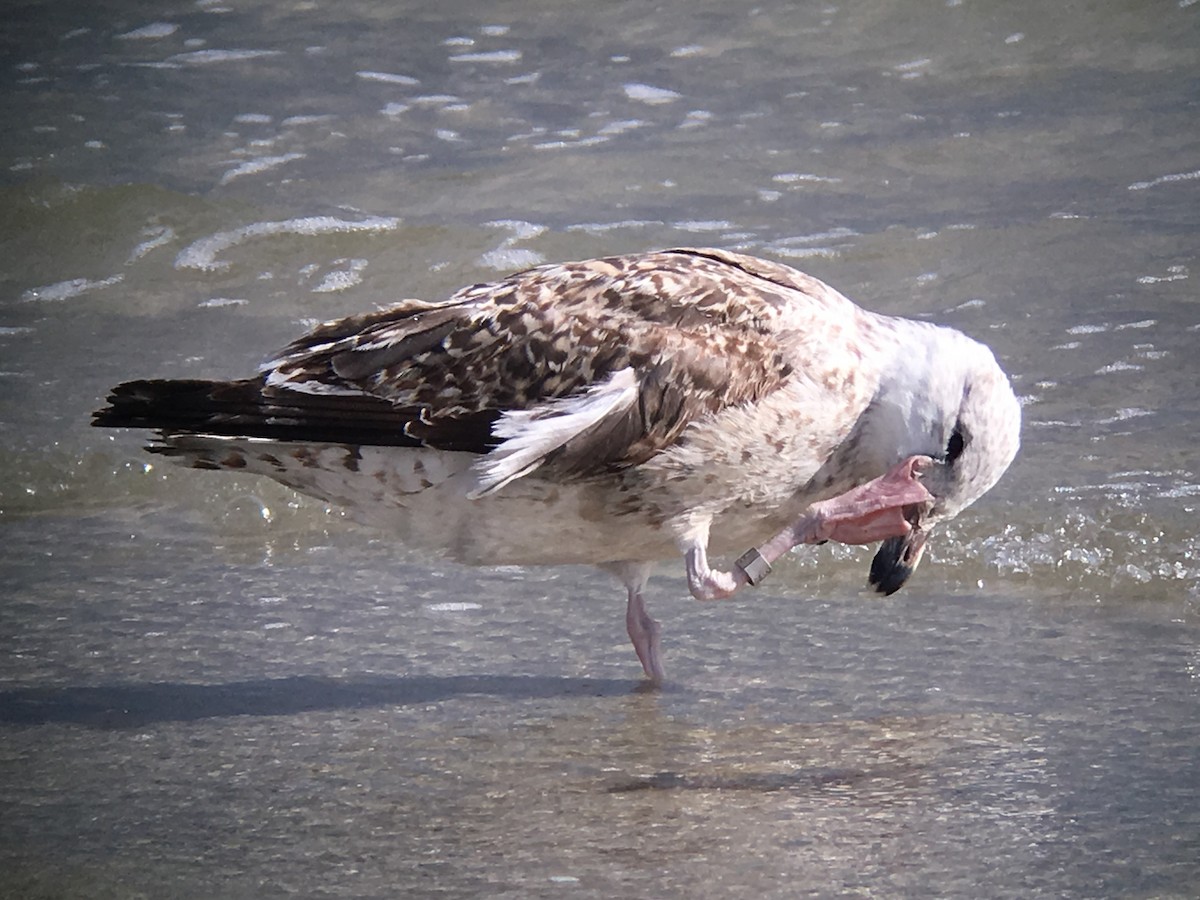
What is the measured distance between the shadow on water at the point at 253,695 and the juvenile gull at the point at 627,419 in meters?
0.33

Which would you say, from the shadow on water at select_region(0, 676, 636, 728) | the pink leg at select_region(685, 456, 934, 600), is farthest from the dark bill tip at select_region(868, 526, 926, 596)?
the shadow on water at select_region(0, 676, 636, 728)

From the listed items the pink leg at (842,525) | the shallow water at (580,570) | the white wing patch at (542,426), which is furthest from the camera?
the pink leg at (842,525)

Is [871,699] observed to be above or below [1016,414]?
below

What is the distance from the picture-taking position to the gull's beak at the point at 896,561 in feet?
→ 16.6

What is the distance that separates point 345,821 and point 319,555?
235cm

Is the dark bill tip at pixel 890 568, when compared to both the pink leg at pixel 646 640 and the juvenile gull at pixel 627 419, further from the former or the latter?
the pink leg at pixel 646 640

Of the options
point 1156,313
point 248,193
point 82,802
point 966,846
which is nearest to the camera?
point 966,846

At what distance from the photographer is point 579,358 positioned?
4.70 meters

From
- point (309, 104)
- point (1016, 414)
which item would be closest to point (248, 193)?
point (309, 104)

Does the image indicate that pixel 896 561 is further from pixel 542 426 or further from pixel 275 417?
A: pixel 275 417

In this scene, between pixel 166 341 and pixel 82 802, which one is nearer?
pixel 82 802

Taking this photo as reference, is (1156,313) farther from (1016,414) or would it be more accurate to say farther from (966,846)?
(966,846)

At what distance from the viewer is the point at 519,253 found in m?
9.20

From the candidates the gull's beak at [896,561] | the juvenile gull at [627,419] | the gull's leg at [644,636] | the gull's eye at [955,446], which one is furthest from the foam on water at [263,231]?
the gull's eye at [955,446]
